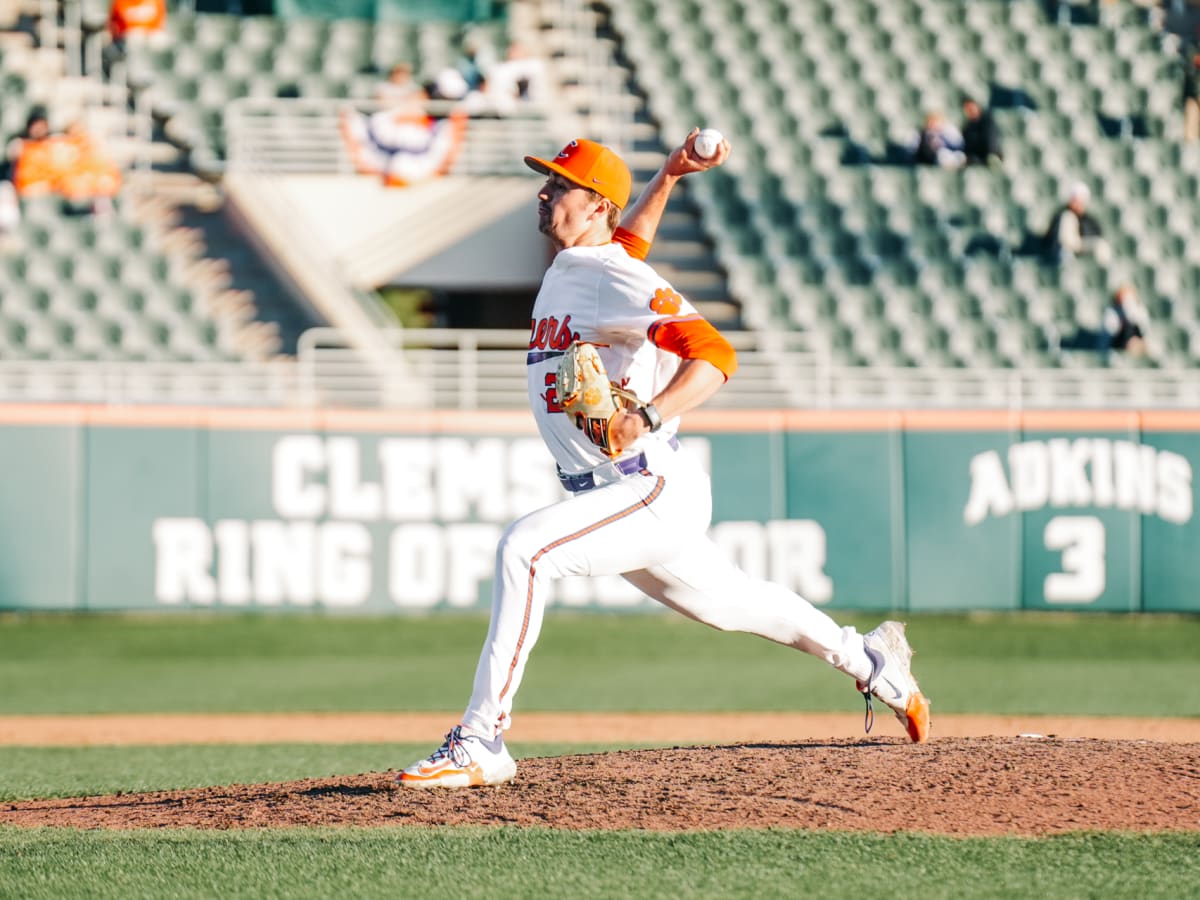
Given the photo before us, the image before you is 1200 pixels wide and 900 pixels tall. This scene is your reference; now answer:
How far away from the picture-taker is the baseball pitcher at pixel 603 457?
14.1 feet

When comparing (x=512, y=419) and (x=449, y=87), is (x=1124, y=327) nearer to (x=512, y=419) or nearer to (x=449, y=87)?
(x=512, y=419)

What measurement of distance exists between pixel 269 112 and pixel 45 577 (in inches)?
228

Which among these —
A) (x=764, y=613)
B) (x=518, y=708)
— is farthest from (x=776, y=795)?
(x=518, y=708)

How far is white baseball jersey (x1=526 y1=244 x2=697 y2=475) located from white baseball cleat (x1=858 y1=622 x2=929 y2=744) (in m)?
0.96

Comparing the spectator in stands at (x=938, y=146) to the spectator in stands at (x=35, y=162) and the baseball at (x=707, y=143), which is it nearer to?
the spectator in stands at (x=35, y=162)

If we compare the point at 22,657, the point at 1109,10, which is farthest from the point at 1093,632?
the point at 1109,10

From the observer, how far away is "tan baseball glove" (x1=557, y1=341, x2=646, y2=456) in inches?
166

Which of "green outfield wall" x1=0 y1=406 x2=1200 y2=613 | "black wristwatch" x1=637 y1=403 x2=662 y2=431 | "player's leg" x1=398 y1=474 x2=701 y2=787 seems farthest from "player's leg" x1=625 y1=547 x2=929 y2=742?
"green outfield wall" x1=0 y1=406 x2=1200 y2=613

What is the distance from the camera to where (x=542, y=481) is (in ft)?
39.9

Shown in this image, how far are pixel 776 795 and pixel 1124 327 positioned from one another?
10256 millimetres

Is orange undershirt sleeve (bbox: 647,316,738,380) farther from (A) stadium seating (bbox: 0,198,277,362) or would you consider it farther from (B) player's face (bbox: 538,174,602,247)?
(A) stadium seating (bbox: 0,198,277,362)

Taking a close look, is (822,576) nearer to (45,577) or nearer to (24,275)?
(45,577)

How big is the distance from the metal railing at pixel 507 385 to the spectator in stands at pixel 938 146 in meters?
2.46

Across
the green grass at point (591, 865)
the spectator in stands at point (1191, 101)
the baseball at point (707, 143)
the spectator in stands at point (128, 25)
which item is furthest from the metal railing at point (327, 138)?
the green grass at point (591, 865)
